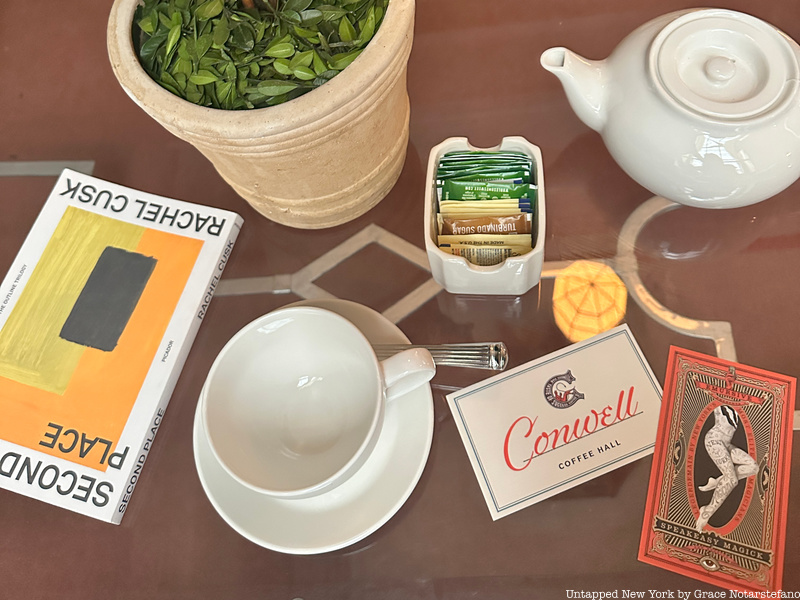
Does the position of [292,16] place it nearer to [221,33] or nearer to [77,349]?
[221,33]

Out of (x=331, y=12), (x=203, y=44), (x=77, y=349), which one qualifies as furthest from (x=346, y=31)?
(x=77, y=349)

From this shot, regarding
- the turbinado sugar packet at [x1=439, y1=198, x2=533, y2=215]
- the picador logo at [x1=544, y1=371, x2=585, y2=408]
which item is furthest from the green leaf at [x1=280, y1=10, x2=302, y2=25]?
the picador logo at [x1=544, y1=371, x2=585, y2=408]

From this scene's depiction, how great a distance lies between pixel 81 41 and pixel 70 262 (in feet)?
1.15

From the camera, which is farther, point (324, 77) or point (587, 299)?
point (587, 299)

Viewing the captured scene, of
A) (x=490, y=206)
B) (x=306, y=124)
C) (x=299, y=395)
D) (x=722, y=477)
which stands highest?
(x=306, y=124)

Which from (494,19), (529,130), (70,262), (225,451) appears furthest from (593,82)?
(70,262)

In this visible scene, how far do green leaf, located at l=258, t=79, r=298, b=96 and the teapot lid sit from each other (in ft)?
1.04

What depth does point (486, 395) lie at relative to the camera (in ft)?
1.93

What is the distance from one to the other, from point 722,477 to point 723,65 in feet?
1.22

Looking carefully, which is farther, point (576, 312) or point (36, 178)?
point (36, 178)

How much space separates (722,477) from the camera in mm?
538

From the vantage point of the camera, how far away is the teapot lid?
0.49m

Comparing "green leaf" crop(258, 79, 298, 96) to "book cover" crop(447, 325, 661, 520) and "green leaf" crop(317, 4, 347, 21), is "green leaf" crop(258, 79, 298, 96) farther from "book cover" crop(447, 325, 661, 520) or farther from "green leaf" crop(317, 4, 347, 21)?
"book cover" crop(447, 325, 661, 520)

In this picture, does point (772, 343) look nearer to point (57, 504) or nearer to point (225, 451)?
point (225, 451)
